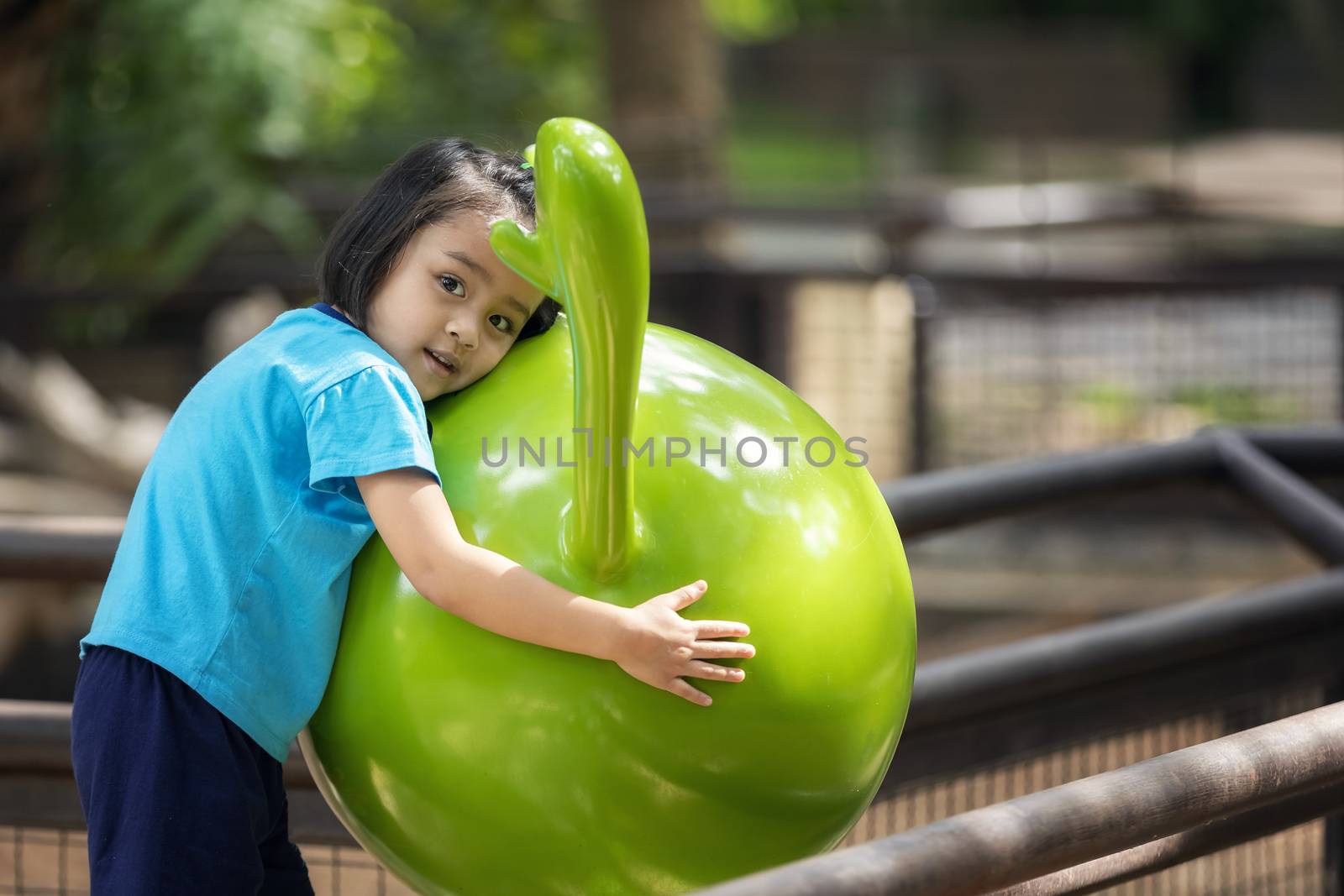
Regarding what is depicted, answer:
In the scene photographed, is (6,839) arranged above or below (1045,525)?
above

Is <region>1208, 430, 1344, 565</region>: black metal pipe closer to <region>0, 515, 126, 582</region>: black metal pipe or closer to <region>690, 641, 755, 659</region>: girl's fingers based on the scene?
<region>690, 641, 755, 659</region>: girl's fingers

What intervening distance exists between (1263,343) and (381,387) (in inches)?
176

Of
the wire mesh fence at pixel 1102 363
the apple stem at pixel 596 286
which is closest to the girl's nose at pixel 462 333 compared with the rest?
the apple stem at pixel 596 286

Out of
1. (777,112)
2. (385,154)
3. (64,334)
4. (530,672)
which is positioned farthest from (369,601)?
(777,112)

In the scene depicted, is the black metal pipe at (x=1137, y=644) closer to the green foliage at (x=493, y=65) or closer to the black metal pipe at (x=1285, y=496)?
the black metal pipe at (x=1285, y=496)

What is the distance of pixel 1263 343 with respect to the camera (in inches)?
205

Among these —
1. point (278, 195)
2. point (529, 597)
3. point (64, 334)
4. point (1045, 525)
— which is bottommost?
point (1045, 525)

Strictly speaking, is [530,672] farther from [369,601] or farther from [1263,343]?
[1263,343]

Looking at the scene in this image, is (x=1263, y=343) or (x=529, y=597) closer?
(x=529, y=597)

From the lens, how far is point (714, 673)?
126 centimetres

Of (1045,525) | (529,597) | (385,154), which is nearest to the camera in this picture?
(529,597)

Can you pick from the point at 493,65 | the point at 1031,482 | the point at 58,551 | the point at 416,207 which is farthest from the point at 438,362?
the point at 493,65

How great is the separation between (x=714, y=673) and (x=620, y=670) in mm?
81

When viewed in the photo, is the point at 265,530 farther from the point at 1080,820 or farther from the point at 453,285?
the point at 1080,820
